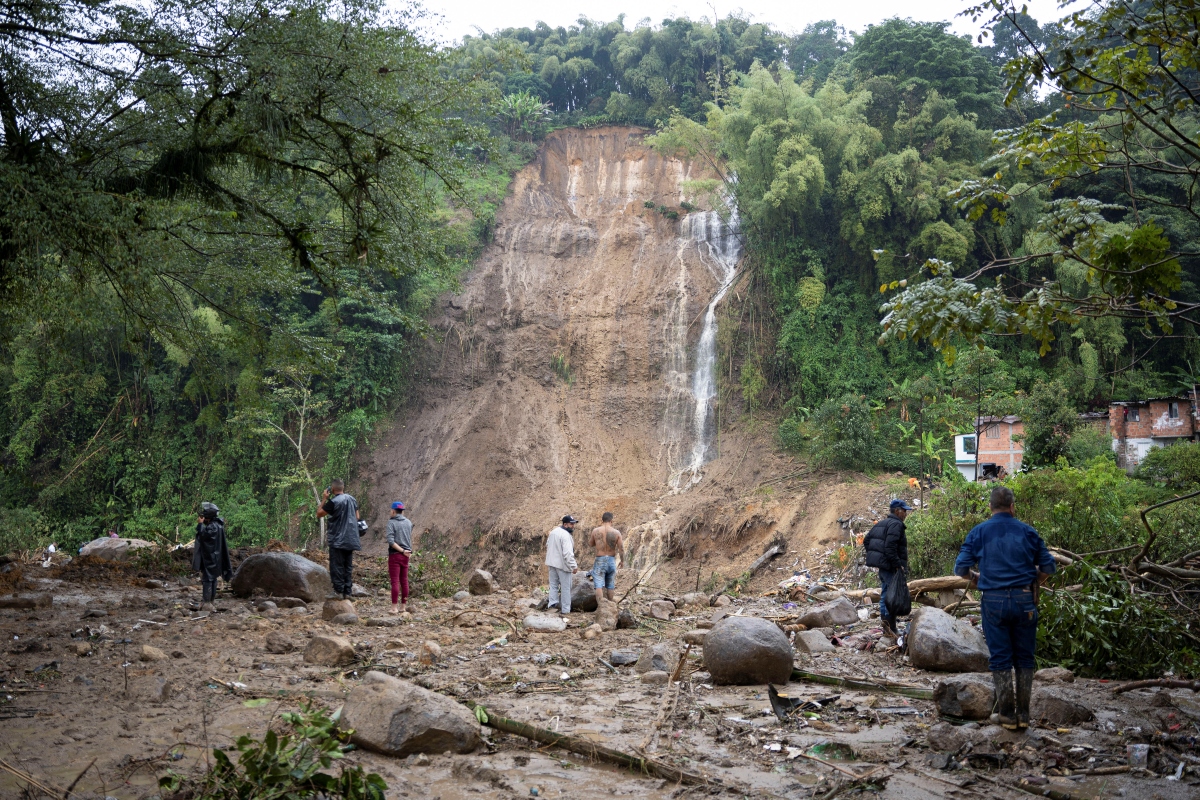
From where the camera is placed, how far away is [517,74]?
131 ft

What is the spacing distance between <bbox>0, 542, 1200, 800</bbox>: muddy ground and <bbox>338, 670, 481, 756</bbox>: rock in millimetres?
91

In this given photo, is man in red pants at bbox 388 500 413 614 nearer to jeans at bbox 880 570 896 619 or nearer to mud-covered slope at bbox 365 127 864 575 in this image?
jeans at bbox 880 570 896 619

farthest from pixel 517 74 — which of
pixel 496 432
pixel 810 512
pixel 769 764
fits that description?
pixel 769 764

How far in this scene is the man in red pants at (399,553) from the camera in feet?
34.8

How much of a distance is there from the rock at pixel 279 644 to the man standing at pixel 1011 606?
6085 mm

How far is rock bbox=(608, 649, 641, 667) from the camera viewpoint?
7664 millimetres

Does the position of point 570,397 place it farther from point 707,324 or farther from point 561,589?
point 561,589

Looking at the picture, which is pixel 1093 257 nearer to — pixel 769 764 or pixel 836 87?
pixel 769 764

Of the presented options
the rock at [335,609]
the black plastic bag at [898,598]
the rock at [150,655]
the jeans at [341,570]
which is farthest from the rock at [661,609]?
the rock at [150,655]

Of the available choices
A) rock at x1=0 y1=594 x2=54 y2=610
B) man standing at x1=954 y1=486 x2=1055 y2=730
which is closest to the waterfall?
rock at x1=0 y1=594 x2=54 y2=610

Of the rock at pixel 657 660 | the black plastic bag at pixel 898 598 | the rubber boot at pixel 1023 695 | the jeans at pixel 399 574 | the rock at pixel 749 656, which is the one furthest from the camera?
the jeans at pixel 399 574

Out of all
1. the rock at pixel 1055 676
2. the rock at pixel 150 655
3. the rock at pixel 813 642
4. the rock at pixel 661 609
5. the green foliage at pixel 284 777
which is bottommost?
the rock at pixel 661 609

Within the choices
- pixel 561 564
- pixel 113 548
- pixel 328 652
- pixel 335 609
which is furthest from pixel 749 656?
pixel 113 548

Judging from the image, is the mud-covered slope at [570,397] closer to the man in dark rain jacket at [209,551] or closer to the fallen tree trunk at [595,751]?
the man in dark rain jacket at [209,551]
